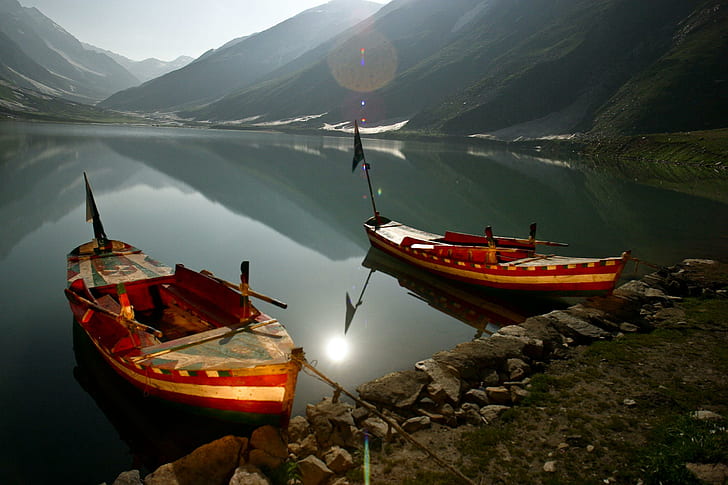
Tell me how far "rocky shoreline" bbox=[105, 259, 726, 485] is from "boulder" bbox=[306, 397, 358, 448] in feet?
0.07

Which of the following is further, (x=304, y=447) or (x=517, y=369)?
(x=517, y=369)

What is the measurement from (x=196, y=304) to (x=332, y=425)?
267 inches

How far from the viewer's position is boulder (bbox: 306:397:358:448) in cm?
875

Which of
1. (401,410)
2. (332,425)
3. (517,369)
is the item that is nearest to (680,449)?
(517,369)

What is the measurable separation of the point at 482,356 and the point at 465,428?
307 cm

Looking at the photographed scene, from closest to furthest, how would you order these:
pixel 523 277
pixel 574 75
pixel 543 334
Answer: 1. pixel 543 334
2. pixel 523 277
3. pixel 574 75

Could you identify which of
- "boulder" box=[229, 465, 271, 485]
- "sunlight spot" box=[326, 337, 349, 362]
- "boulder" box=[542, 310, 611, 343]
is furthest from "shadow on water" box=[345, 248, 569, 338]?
"boulder" box=[229, 465, 271, 485]

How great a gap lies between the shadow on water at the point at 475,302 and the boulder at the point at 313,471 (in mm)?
8272

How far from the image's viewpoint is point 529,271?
18031 millimetres

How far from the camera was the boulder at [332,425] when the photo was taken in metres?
8.75

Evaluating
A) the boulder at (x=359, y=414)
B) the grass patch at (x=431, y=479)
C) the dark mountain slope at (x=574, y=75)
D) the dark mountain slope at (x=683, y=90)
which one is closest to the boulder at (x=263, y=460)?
the boulder at (x=359, y=414)

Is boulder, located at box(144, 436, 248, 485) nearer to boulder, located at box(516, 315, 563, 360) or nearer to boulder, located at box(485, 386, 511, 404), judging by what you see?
boulder, located at box(485, 386, 511, 404)

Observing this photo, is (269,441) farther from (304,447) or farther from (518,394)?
(518,394)

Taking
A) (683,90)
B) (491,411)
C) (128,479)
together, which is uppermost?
(683,90)
